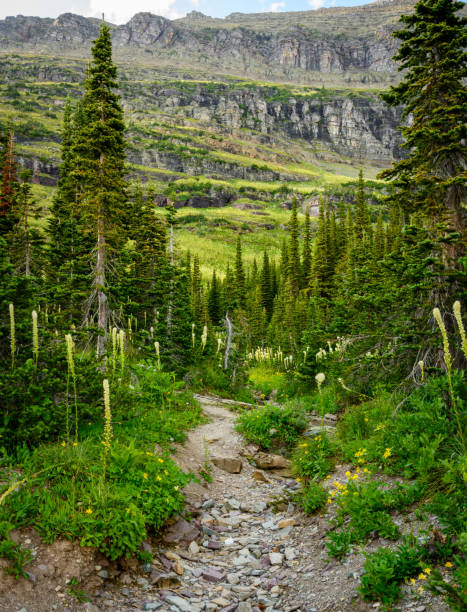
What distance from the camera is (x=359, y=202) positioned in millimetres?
51531

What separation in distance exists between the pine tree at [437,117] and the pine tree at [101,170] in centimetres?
915

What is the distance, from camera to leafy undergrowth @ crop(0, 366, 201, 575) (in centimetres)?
438

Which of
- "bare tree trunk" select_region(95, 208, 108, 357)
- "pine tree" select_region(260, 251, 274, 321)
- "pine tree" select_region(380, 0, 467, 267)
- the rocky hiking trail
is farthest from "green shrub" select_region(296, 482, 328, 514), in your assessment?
"pine tree" select_region(260, 251, 274, 321)

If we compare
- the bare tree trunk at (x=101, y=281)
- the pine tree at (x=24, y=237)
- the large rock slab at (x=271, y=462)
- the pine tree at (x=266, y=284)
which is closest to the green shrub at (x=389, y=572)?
the large rock slab at (x=271, y=462)

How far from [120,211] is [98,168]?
1.73 meters

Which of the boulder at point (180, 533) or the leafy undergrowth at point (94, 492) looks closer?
the leafy undergrowth at point (94, 492)

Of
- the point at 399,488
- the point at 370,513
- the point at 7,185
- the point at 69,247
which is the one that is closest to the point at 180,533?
the point at 370,513

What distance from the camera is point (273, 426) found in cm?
1088

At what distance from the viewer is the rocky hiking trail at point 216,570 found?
156 inches

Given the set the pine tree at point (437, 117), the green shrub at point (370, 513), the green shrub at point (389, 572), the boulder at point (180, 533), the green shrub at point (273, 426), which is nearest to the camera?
the green shrub at point (389, 572)

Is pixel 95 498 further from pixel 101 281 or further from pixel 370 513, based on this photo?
pixel 101 281

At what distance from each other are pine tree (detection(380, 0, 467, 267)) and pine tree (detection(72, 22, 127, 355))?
360 inches

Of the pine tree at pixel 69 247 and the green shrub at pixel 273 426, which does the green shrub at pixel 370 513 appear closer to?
the green shrub at pixel 273 426

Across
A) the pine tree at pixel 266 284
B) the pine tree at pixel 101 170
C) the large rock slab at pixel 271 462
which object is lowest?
the pine tree at pixel 266 284
